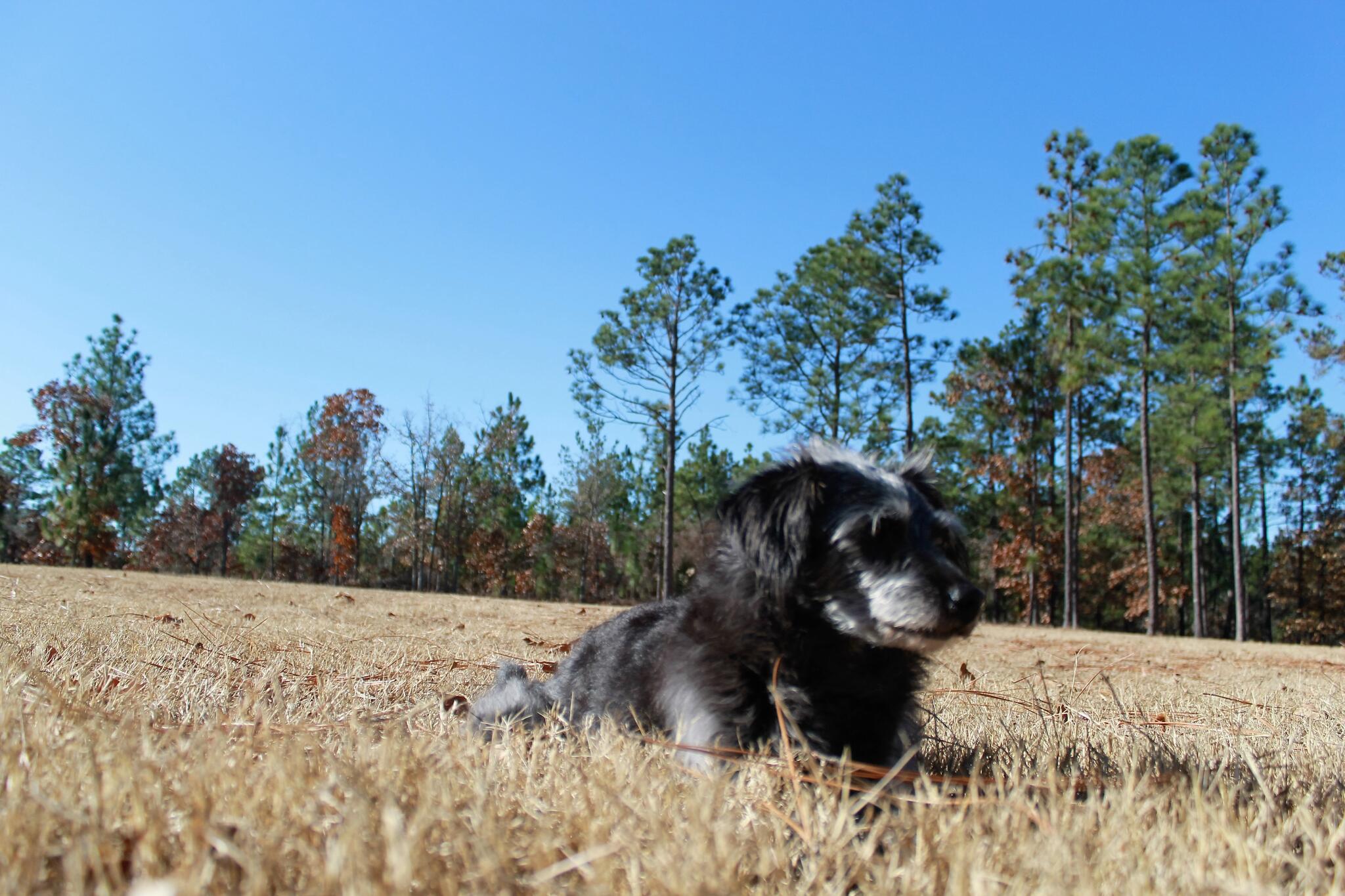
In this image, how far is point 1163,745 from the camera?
3.22 m

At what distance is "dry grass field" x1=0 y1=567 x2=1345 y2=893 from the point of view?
1.27 meters

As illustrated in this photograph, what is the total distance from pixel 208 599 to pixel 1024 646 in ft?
39.2

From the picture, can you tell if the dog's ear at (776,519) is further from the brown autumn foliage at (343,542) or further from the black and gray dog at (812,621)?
the brown autumn foliage at (343,542)

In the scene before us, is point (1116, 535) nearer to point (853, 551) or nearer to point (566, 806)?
point (853, 551)

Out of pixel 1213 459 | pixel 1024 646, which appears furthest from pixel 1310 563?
pixel 1024 646

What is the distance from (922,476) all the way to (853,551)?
1.01 meters

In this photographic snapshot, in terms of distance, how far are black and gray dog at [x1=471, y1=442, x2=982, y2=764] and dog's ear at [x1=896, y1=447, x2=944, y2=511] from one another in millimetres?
240

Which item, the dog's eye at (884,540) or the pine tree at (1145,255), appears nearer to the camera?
the dog's eye at (884,540)

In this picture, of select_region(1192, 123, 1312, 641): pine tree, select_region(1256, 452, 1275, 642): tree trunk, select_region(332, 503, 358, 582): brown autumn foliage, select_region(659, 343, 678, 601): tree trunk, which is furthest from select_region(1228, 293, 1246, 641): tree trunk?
select_region(332, 503, 358, 582): brown autumn foliage

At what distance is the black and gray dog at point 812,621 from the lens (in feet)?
9.02

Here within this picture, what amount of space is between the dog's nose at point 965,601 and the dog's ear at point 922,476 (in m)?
0.82

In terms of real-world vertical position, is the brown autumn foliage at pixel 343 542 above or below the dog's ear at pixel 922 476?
below

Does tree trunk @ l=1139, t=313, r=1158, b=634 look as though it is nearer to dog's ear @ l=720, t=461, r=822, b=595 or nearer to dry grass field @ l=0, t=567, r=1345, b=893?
dry grass field @ l=0, t=567, r=1345, b=893

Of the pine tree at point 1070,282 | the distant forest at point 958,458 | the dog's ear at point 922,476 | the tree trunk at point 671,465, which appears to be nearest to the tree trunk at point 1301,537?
the distant forest at point 958,458
